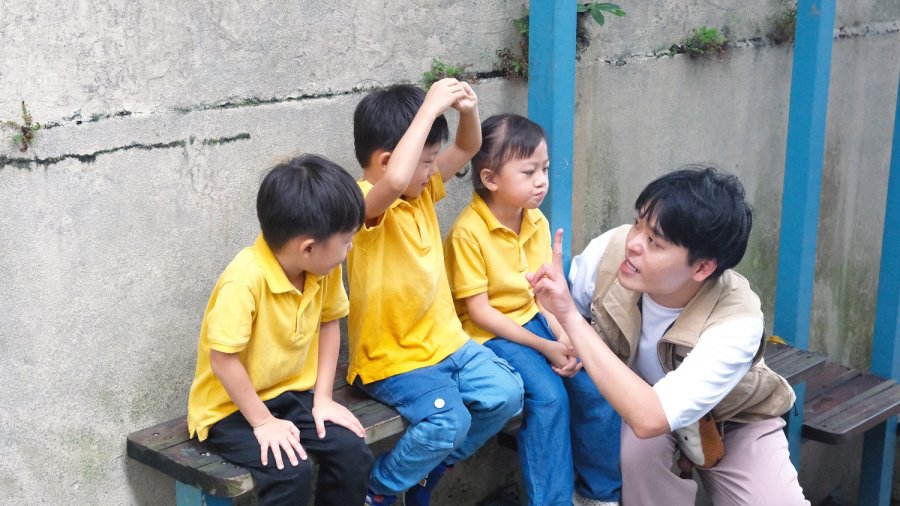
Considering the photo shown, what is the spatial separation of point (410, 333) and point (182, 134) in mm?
811

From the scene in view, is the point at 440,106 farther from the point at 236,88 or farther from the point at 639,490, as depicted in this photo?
the point at 639,490

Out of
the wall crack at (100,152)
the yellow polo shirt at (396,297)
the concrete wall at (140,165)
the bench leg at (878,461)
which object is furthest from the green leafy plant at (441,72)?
the bench leg at (878,461)

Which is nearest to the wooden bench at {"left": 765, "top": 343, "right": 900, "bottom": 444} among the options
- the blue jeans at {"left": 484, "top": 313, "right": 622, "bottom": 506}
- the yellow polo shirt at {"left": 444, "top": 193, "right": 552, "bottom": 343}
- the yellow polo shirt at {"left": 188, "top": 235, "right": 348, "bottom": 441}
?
the blue jeans at {"left": 484, "top": 313, "right": 622, "bottom": 506}

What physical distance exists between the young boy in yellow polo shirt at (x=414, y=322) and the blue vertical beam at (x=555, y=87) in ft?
1.29

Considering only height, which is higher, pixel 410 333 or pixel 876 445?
pixel 410 333

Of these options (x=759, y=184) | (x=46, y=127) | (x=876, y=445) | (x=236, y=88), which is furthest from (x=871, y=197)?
(x=46, y=127)

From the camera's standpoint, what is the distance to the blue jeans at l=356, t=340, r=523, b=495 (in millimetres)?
2635

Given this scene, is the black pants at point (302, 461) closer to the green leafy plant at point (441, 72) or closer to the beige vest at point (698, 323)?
the beige vest at point (698, 323)

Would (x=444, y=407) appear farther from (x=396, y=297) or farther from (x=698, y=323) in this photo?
(x=698, y=323)

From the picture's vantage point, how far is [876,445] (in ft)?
14.0

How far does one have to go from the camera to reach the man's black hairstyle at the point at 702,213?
2.52 meters

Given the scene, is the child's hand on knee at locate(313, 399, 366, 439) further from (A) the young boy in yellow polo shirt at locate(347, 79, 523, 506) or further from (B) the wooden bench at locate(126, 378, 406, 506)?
(A) the young boy in yellow polo shirt at locate(347, 79, 523, 506)

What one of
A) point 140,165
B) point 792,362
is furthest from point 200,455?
point 792,362

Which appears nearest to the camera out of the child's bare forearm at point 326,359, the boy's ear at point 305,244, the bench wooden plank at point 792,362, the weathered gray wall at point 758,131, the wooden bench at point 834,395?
the boy's ear at point 305,244
